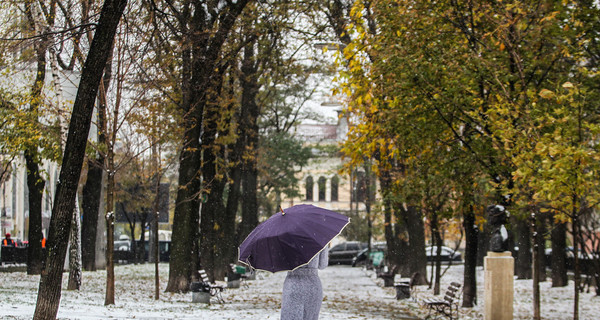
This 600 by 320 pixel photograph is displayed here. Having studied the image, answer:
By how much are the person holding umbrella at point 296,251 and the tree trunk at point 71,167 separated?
292 cm

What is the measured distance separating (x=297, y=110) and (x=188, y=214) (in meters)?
20.2

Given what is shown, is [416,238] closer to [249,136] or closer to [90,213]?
[249,136]

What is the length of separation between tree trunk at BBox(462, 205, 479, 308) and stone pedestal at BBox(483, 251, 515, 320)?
4618mm

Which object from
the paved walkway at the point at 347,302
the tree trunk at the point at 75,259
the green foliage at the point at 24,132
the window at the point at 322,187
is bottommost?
the paved walkway at the point at 347,302

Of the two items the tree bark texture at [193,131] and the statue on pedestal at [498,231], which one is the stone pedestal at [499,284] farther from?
the tree bark texture at [193,131]

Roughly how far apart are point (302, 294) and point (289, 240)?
2.28 feet

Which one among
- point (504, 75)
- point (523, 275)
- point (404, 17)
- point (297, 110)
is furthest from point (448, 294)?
point (297, 110)

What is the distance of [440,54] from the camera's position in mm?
15648

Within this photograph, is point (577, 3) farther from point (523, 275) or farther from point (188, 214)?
point (523, 275)

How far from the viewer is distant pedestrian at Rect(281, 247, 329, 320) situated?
26.6ft

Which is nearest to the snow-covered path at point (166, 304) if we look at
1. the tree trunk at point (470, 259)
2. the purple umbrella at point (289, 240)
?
the tree trunk at point (470, 259)

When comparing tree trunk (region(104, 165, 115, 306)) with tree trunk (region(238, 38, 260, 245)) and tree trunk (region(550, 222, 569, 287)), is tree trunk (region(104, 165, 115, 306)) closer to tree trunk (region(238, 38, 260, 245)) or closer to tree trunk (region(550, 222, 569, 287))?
tree trunk (region(238, 38, 260, 245))

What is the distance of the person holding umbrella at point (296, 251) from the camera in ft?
25.8

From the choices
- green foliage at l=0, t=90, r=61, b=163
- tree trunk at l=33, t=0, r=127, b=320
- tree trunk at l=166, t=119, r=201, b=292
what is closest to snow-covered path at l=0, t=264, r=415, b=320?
tree trunk at l=166, t=119, r=201, b=292
